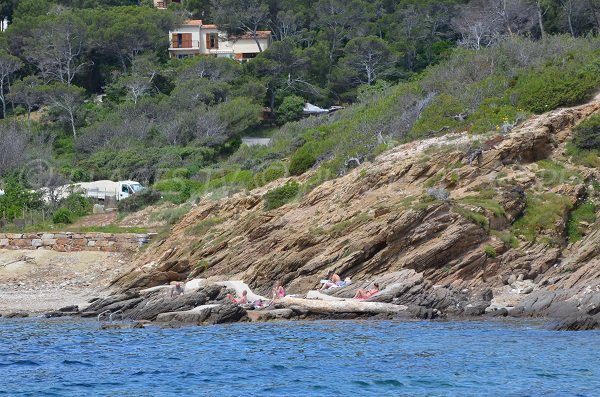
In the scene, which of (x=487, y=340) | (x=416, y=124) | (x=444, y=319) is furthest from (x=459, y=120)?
(x=487, y=340)

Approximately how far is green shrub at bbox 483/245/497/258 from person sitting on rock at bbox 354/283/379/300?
3.71 metres

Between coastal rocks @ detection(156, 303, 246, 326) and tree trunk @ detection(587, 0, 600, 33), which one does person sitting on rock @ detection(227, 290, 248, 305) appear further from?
tree trunk @ detection(587, 0, 600, 33)

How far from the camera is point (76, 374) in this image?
21.8 meters

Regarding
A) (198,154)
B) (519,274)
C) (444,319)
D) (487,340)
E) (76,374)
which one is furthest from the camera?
(198,154)

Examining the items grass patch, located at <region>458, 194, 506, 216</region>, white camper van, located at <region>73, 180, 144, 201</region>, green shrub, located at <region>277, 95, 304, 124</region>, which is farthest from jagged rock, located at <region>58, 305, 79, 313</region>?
green shrub, located at <region>277, 95, 304, 124</region>

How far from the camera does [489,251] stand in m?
31.2

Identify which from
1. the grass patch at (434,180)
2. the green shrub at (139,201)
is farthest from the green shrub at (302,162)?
the grass patch at (434,180)

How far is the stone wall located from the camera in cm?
3981

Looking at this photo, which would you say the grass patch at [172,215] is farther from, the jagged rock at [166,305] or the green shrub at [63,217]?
the jagged rock at [166,305]

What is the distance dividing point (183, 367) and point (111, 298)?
9999 mm

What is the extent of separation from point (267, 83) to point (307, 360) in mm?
44728

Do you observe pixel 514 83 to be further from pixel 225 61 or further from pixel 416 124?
pixel 225 61

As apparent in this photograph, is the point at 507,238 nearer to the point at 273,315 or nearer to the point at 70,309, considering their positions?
the point at 273,315

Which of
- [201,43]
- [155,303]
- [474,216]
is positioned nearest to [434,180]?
[474,216]
